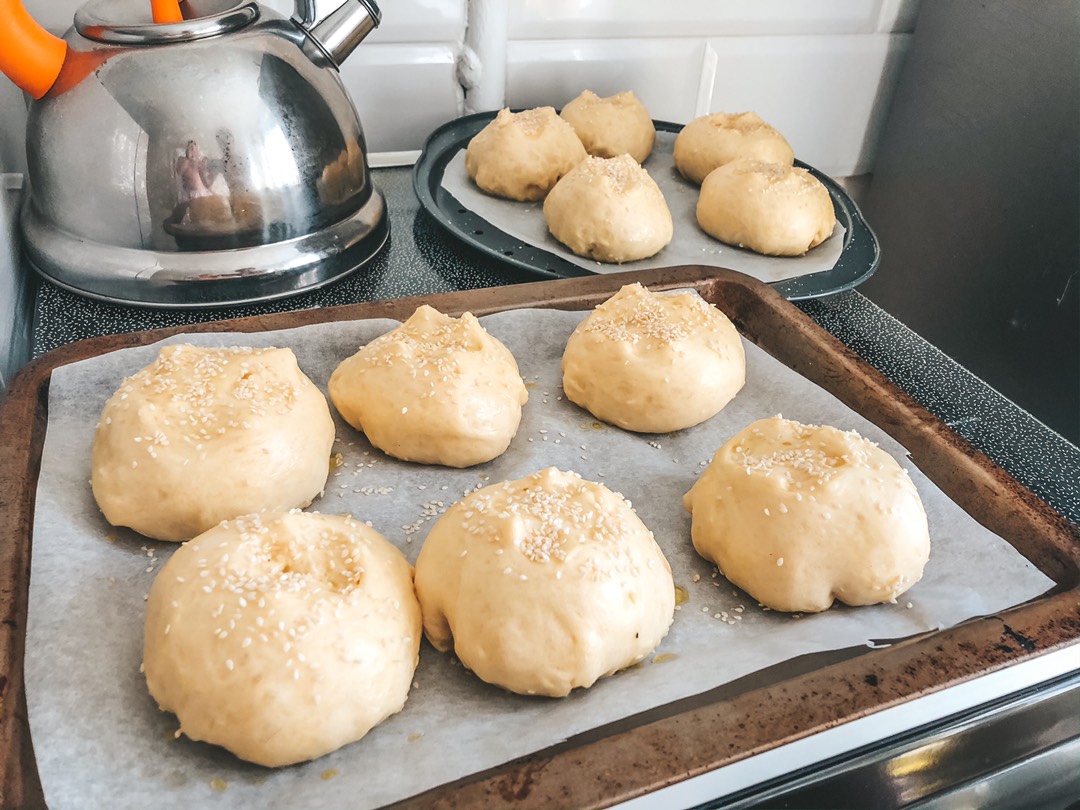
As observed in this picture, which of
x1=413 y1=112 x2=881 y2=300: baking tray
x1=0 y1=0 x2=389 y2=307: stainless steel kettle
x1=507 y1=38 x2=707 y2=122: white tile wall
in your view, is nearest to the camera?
x1=0 y1=0 x2=389 y2=307: stainless steel kettle

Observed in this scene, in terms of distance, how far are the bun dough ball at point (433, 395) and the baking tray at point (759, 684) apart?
16 centimetres

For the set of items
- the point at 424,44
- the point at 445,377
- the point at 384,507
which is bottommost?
the point at 384,507

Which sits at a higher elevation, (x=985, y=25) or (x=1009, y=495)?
(x=985, y=25)

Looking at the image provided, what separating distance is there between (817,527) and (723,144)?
A: 1144 mm

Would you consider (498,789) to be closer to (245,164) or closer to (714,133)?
(245,164)

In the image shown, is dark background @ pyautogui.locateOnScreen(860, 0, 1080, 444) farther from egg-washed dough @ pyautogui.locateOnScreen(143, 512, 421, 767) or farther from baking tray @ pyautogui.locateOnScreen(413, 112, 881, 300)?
egg-washed dough @ pyautogui.locateOnScreen(143, 512, 421, 767)

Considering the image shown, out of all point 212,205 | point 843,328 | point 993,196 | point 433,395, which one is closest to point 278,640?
point 433,395

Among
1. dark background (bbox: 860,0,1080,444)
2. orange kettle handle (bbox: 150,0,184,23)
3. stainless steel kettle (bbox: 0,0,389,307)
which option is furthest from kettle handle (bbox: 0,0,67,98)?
dark background (bbox: 860,0,1080,444)

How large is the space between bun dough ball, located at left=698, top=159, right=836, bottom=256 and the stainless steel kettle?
2.44 feet

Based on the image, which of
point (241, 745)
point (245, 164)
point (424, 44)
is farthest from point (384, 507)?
point (424, 44)

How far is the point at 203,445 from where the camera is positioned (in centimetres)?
102

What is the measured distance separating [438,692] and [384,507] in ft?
0.96

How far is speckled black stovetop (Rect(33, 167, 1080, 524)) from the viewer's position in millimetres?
1244

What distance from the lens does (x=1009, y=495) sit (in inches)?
42.0
